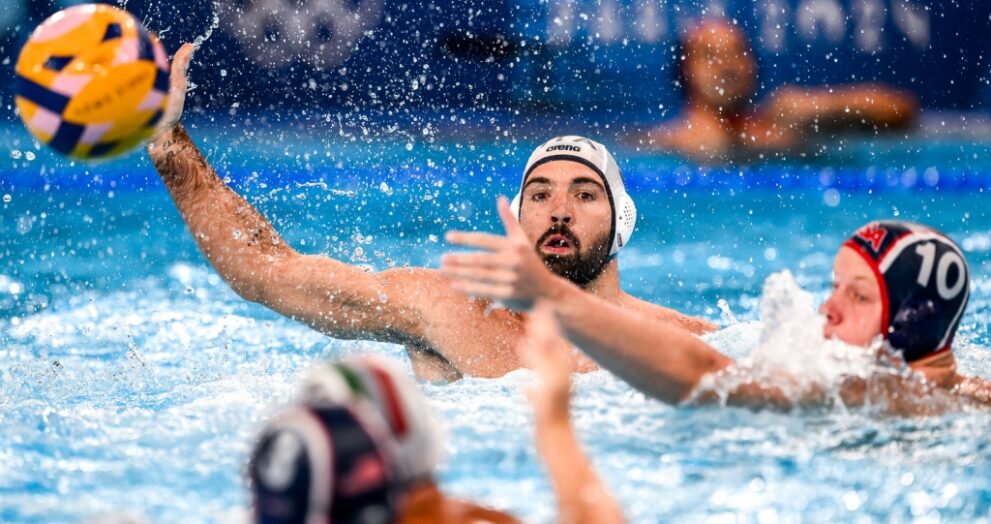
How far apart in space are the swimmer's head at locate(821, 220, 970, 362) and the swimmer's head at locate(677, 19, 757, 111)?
22.0ft

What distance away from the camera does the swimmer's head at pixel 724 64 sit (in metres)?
9.74

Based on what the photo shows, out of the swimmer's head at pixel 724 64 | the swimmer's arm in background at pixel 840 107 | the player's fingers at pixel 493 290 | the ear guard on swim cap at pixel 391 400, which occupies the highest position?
the swimmer's head at pixel 724 64

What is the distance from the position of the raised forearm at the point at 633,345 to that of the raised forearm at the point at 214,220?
1356 millimetres

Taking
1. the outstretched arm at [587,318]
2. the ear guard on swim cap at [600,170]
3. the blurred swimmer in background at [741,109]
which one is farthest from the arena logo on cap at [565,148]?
the blurred swimmer in background at [741,109]

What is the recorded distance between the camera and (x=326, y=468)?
1773 mm

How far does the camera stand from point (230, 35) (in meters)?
9.21

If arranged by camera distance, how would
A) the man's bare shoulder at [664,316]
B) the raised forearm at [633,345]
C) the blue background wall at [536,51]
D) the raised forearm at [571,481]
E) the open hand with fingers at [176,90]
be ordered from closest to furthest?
the raised forearm at [571,481]
the raised forearm at [633,345]
the open hand with fingers at [176,90]
the man's bare shoulder at [664,316]
the blue background wall at [536,51]

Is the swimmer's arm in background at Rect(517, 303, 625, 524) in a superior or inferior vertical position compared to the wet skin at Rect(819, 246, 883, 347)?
inferior

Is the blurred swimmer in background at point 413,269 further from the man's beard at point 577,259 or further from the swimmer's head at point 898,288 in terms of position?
the swimmer's head at point 898,288

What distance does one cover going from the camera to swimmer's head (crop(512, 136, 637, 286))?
13.0 feet

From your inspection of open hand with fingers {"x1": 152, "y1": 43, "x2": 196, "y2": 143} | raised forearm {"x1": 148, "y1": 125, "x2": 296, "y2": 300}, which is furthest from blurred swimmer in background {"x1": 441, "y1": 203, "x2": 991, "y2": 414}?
open hand with fingers {"x1": 152, "y1": 43, "x2": 196, "y2": 143}

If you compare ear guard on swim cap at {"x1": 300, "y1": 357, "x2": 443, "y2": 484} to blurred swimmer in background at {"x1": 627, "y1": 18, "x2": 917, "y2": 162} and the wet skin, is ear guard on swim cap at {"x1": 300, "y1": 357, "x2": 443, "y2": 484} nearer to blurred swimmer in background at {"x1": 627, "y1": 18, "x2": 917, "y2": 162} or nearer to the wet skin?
the wet skin

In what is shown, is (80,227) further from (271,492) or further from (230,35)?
(271,492)

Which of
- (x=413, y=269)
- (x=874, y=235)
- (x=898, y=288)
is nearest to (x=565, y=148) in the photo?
(x=413, y=269)
